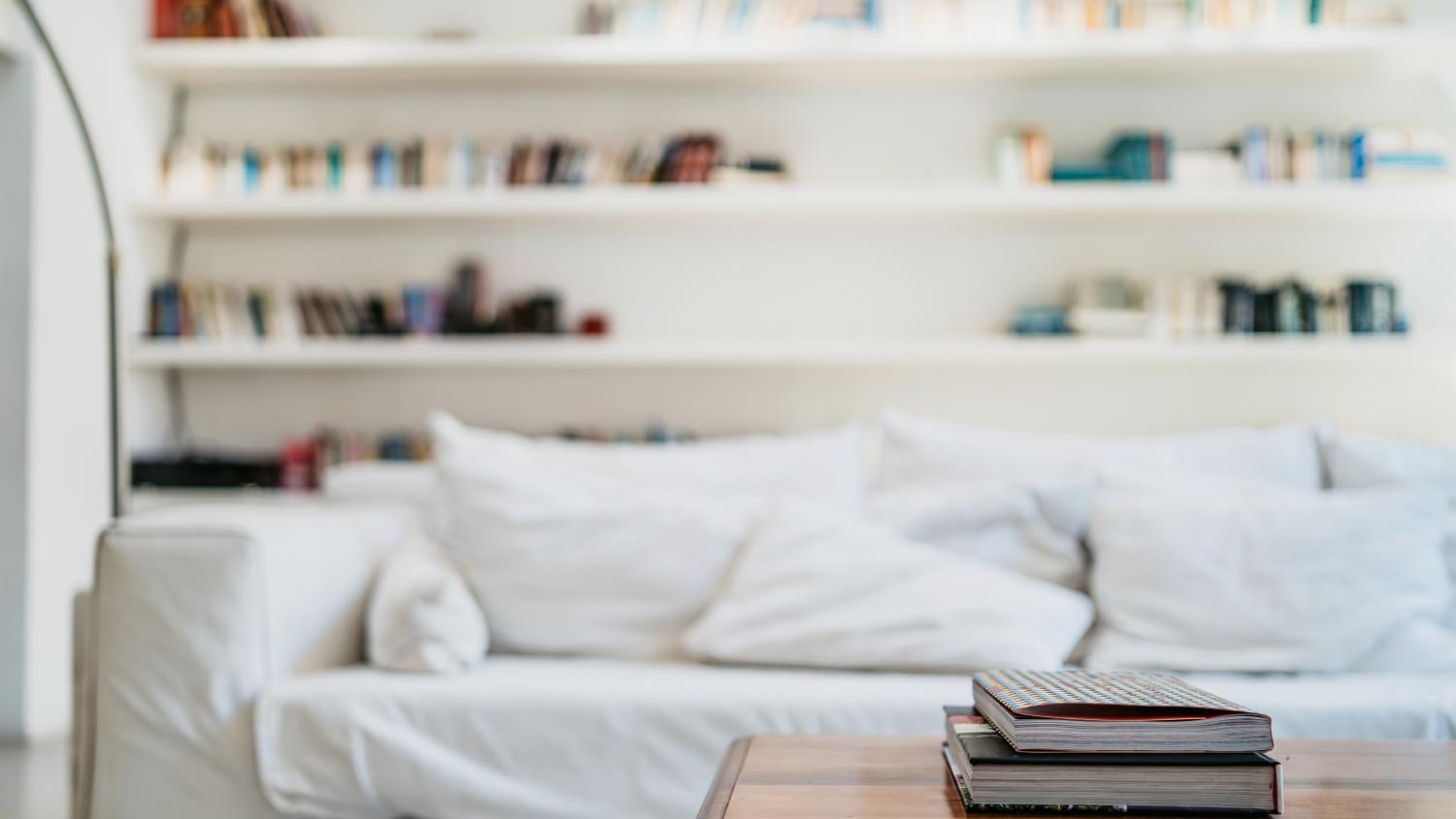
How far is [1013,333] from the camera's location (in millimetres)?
3547

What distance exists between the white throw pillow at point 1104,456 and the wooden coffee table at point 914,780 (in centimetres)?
86

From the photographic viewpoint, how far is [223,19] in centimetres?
355

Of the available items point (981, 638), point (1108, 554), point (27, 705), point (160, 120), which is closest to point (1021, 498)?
point (1108, 554)

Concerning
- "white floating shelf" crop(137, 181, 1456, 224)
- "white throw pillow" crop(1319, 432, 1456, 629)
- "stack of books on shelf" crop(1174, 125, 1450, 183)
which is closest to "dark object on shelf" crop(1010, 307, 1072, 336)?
"white floating shelf" crop(137, 181, 1456, 224)

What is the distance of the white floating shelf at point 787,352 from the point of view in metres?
3.32

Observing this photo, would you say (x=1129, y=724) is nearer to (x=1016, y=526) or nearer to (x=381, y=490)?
(x=1016, y=526)

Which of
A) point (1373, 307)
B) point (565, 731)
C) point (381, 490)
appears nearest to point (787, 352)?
point (381, 490)

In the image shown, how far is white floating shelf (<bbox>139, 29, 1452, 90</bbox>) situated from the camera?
10.9 ft

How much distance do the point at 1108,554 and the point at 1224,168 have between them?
6.69ft

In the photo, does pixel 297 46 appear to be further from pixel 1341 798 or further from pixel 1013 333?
pixel 1341 798

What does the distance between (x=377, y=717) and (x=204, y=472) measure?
213 cm

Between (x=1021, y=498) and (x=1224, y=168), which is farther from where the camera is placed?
(x=1224, y=168)

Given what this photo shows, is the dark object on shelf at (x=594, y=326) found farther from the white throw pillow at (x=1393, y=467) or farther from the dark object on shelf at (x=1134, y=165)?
the white throw pillow at (x=1393, y=467)

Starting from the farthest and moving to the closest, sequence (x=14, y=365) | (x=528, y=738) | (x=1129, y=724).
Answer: (x=14, y=365) → (x=528, y=738) → (x=1129, y=724)
